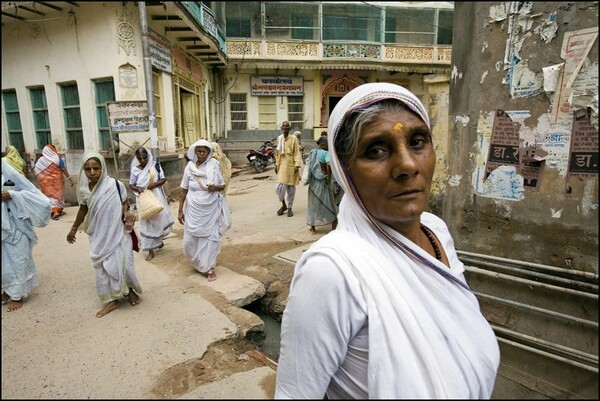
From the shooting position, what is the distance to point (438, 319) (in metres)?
0.75

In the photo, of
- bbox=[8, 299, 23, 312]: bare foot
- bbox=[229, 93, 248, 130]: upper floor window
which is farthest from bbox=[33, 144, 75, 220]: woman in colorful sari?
bbox=[229, 93, 248, 130]: upper floor window

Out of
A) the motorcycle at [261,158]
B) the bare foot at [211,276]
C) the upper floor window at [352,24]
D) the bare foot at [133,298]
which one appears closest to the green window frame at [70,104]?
the bare foot at [133,298]

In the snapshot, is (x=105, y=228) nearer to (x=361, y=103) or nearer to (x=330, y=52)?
(x=361, y=103)

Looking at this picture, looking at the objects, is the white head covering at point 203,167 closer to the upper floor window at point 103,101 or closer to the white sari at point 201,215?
the white sari at point 201,215

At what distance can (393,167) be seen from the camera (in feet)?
2.64

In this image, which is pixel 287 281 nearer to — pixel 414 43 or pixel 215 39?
pixel 215 39

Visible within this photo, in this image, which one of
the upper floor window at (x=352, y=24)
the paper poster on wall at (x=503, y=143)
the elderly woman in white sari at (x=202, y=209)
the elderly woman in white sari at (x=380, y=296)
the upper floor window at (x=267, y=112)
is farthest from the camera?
the upper floor window at (x=267, y=112)

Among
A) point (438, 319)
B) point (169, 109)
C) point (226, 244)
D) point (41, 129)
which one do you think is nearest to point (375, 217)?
point (438, 319)

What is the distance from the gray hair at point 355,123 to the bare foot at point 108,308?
298 centimetres

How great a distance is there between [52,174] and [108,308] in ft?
4.45

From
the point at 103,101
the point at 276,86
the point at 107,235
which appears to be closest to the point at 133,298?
the point at 107,235

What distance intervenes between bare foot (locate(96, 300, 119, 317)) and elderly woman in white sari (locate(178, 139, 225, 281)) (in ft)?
3.38

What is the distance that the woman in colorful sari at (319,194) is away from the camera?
229 inches

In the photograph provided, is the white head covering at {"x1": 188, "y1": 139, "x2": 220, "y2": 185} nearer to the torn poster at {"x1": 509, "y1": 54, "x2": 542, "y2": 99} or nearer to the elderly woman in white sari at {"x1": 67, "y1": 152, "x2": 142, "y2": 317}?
the elderly woman in white sari at {"x1": 67, "y1": 152, "x2": 142, "y2": 317}
